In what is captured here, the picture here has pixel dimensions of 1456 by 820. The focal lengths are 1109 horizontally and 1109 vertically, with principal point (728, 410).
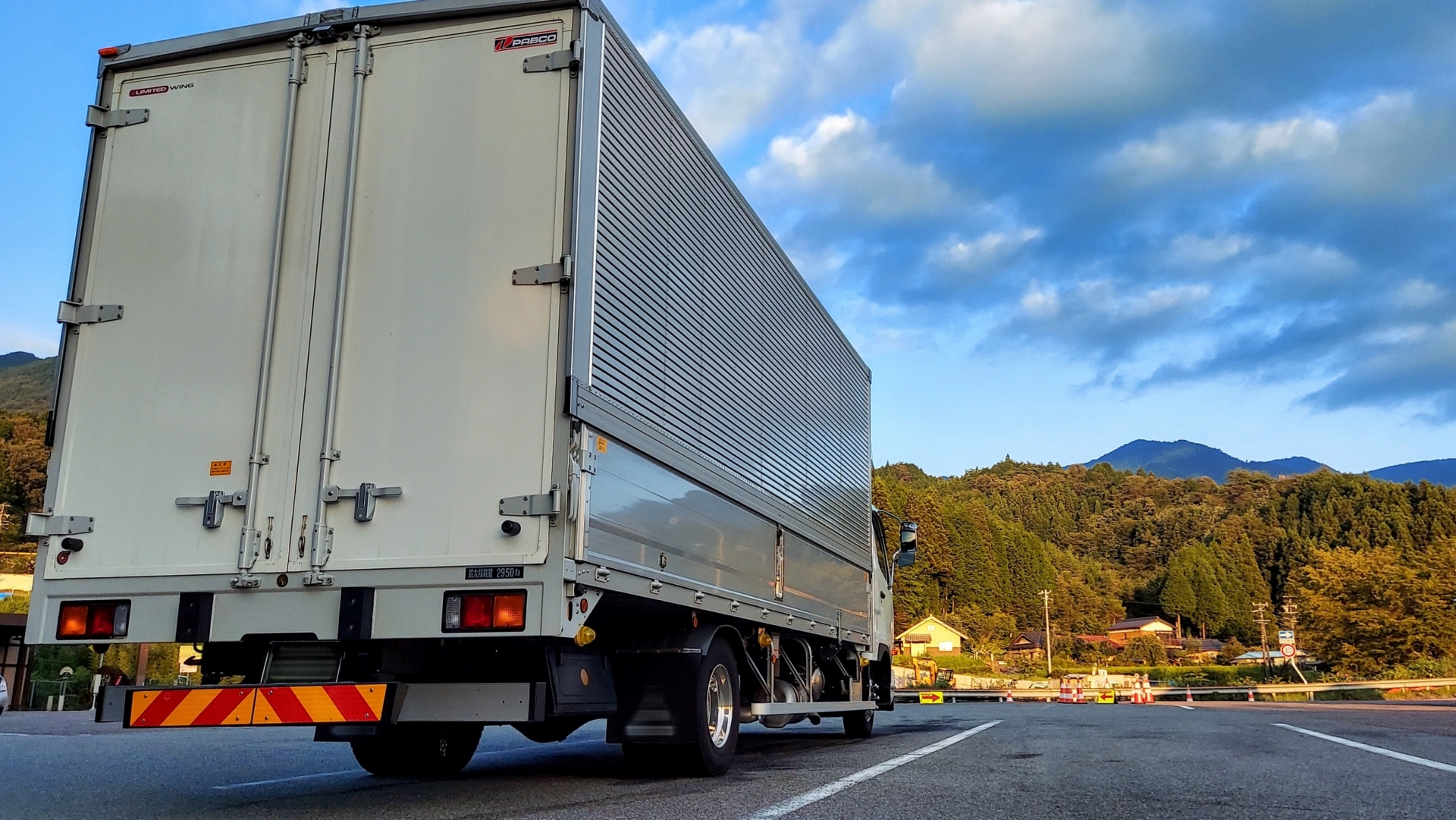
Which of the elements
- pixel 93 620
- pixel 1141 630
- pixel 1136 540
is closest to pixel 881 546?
pixel 93 620

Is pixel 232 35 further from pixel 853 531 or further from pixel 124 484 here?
pixel 853 531

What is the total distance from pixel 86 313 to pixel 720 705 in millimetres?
4474

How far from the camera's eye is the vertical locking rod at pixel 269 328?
18.1ft

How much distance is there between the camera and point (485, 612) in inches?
205

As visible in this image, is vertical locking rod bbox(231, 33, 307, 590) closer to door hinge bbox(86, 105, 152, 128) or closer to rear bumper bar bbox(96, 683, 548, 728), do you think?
rear bumper bar bbox(96, 683, 548, 728)

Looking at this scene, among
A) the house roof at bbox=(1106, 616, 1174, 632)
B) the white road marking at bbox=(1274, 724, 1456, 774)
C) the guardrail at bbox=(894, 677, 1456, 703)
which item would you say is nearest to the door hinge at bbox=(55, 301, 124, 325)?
the white road marking at bbox=(1274, 724, 1456, 774)

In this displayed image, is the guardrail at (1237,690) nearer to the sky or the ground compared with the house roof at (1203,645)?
nearer to the ground

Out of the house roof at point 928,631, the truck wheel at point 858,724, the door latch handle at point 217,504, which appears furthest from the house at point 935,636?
the door latch handle at point 217,504

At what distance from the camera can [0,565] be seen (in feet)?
121

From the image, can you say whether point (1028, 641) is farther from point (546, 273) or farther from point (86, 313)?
point (86, 313)

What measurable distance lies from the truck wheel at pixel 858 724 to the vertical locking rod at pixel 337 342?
25.8 ft

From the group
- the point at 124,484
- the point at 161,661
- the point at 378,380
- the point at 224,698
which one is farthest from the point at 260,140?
the point at 161,661

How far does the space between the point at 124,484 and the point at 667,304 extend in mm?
3154

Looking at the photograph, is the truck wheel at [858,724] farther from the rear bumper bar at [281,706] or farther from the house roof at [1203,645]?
the house roof at [1203,645]
